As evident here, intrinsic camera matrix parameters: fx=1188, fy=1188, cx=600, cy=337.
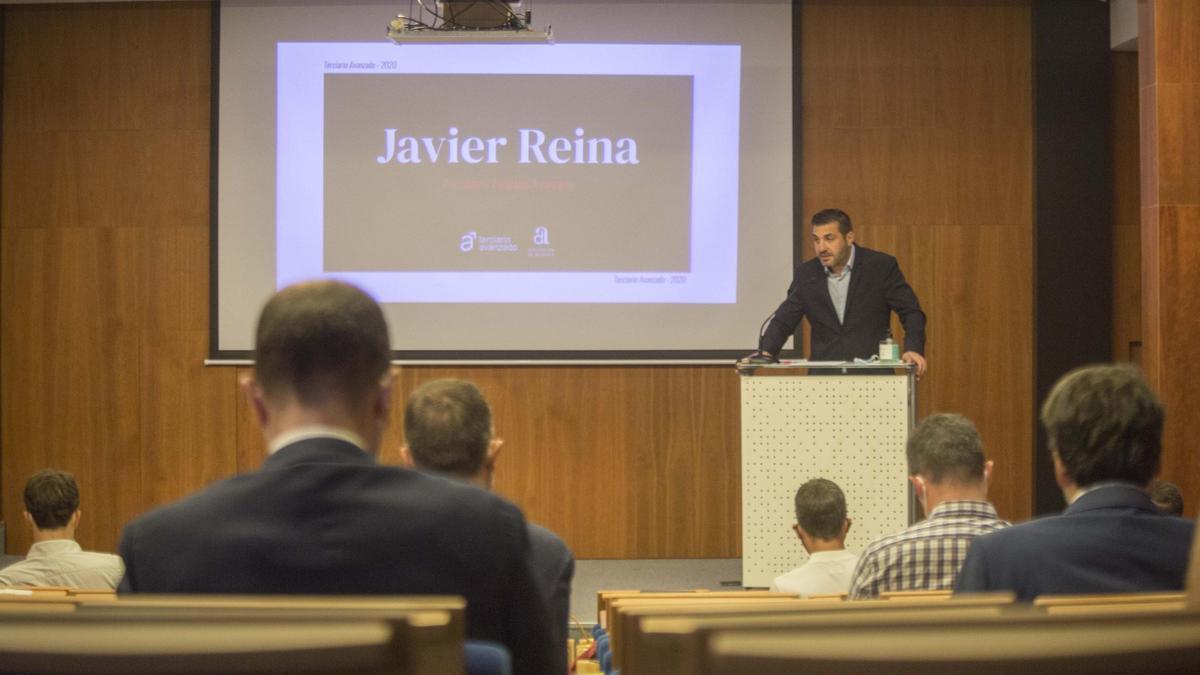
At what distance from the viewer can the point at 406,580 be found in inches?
49.6

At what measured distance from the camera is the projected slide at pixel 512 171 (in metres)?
7.19

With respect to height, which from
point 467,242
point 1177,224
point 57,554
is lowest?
point 57,554

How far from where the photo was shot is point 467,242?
7.22 m

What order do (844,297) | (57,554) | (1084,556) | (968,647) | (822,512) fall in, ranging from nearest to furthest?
(968,647) < (1084,556) < (822,512) < (57,554) < (844,297)

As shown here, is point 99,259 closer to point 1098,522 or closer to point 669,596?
Answer: point 669,596

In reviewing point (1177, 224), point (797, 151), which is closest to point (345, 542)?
point (1177, 224)

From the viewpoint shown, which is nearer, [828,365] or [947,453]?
[947,453]

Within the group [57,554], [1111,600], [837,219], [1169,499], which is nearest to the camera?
[1111,600]

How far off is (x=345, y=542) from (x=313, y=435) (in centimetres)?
18

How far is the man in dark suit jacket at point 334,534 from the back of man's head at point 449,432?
1.06 metres

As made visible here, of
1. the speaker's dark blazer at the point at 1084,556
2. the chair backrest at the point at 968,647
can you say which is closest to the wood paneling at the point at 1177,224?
the speaker's dark blazer at the point at 1084,556

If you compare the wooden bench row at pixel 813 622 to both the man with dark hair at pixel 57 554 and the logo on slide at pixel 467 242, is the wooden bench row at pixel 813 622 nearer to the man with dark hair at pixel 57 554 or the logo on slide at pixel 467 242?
the man with dark hair at pixel 57 554

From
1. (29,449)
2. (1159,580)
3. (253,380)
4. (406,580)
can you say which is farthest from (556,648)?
(29,449)

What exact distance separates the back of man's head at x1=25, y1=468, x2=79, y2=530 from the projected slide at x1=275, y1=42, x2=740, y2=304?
11.0ft
